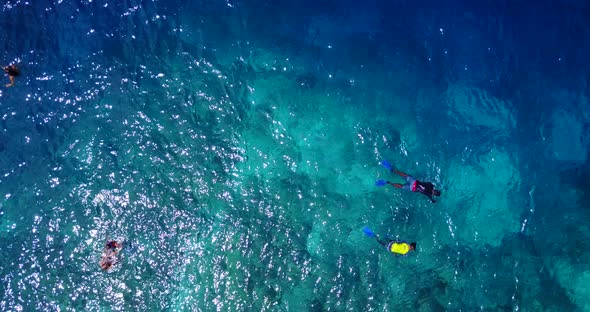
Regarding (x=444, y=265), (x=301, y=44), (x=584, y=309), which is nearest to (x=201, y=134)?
(x=301, y=44)

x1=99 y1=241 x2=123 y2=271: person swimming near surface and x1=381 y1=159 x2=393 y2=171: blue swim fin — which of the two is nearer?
x1=99 y1=241 x2=123 y2=271: person swimming near surface

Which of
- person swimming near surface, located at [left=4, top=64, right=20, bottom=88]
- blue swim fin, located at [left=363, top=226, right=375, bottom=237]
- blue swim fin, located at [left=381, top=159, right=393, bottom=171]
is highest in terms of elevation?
person swimming near surface, located at [left=4, top=64, right=20, bottom=88]

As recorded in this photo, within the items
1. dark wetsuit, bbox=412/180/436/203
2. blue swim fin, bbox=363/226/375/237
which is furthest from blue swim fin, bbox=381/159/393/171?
blue swim fin, bbox=363/226/375/237

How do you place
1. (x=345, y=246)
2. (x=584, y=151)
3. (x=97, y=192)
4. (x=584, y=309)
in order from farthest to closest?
(x=584, y=151)
(x=584, y=309)
(x=345, y=246)
(x=97, y=192)

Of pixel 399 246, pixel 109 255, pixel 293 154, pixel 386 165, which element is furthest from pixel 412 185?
pixel 109 255

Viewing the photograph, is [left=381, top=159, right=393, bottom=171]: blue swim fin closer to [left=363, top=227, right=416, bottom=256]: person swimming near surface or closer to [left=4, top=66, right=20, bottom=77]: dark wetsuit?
[left=363, top=227, right=416, bottom=256]: person swimming near surface

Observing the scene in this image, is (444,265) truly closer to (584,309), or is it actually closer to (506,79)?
(584,309)

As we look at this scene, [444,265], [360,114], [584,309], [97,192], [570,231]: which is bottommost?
[584,309]
